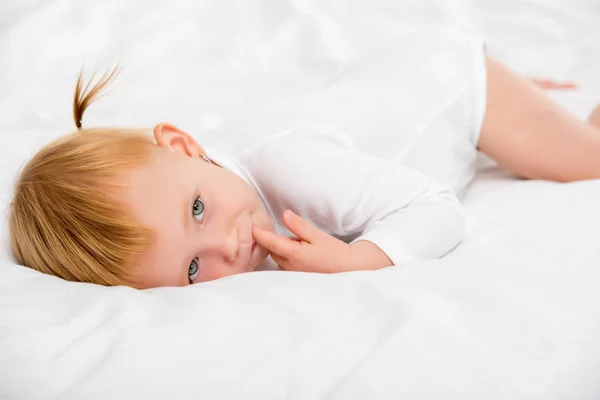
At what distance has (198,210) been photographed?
106 centimetres

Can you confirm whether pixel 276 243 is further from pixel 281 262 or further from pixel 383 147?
pixel 383 147

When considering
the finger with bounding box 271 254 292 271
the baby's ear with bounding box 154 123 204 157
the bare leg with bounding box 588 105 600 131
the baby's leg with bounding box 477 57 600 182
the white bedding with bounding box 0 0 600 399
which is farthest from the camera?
the bare leg with bounding box 588 105 600 131

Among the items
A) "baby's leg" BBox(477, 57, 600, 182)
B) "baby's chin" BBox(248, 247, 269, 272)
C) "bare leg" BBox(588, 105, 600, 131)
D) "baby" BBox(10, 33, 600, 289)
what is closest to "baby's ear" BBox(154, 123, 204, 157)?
"baby" BBox(10, 33, 600, 289)

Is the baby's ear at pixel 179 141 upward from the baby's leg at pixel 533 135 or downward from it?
upward

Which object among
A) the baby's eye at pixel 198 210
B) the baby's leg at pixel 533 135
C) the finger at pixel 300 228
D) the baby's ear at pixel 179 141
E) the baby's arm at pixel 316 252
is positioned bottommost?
the baby's leg at pixel 533 135

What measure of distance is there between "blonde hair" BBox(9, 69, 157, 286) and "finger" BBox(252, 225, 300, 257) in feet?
0.60

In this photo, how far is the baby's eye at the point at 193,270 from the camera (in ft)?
3.40

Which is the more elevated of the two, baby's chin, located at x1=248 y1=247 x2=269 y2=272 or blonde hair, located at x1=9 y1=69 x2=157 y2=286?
blonde hair, located at x1=9 y1=69 x2=157 y2=286

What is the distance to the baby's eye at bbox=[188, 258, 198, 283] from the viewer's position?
104cm

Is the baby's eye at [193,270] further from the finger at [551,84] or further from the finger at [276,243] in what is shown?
the finger at [551,84]

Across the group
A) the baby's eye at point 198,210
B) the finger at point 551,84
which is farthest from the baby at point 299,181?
the finger at point 551,84

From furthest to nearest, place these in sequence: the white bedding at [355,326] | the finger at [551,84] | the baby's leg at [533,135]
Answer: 1. the finger at [551,84]
2. the baby's leg at [533,135]
3. the white bedding at [355,326]

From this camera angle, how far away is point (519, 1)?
2172mm

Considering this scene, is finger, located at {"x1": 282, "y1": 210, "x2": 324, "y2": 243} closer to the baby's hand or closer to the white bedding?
the baby's hand
